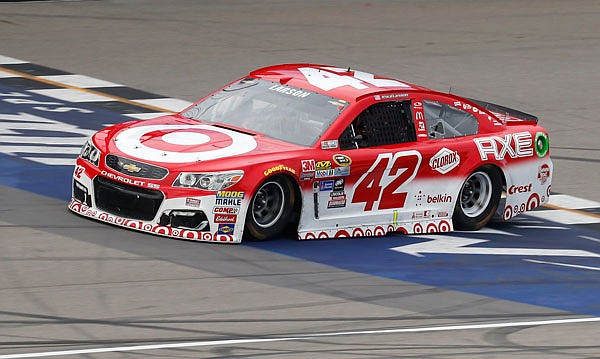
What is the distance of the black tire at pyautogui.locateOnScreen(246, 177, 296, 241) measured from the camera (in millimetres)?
10711

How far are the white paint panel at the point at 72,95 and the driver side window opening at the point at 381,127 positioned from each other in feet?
22.2

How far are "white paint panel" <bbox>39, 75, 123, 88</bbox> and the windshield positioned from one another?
6.67m

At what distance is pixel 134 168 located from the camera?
10.6 metres

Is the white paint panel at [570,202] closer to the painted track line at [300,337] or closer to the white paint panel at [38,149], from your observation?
the painted track line at [300,337]

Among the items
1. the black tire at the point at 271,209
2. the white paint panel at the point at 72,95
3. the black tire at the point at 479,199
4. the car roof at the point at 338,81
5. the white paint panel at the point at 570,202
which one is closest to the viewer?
the black tire at the point at 271,209

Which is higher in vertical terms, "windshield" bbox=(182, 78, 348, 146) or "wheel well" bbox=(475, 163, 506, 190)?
"windshield" bbox=(182, 78, 348, 146)

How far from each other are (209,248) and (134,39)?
12262mm

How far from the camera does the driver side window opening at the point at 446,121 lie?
12.0 metres

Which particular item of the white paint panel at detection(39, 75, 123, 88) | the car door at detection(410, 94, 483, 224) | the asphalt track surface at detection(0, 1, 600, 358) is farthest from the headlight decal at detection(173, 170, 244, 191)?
the white paint panel at detection(39, 75, 123, 88)

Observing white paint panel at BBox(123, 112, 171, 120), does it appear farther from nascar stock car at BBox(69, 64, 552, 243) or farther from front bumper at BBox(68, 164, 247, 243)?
front bumper at BBox(68, 164, 247, 243)

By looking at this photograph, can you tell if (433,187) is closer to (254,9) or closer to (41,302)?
(41,302)

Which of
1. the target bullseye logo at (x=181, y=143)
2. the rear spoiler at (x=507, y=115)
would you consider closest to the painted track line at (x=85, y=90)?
the rear spoiler at (x=507, y=115)

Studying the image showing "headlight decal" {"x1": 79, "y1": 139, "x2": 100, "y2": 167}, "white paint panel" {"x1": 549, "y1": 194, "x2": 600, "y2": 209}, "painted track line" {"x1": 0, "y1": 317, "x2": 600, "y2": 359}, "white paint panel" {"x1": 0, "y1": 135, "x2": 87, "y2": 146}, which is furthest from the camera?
"white paint panel" {"x1": 0, "y1": 135, "x2": 87, "y2": 146}

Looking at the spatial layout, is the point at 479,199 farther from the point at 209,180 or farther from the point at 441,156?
the point at 209,180
